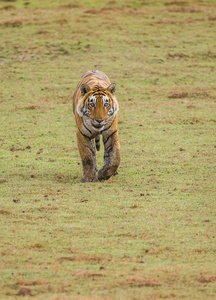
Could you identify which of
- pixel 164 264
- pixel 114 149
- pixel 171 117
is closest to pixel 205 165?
pixel 114 149

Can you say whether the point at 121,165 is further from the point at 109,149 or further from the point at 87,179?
the point at 87,179

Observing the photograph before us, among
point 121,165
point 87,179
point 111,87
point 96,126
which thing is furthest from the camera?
point 121,165

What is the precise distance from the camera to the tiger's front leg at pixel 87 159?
314 inches

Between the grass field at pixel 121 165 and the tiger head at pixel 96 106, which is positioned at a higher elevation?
the tiger head at pixel 96 106

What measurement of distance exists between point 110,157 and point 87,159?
31 centimetres

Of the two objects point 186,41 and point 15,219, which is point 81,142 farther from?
point 186,41

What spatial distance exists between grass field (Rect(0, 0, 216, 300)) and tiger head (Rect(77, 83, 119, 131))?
32.2 inches

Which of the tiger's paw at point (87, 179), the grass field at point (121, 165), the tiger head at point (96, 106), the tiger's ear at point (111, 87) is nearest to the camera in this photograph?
the grass field at point (121, 165)

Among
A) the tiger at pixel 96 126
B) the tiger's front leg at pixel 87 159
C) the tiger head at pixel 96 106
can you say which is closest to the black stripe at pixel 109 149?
the tiger at pixel 96 126

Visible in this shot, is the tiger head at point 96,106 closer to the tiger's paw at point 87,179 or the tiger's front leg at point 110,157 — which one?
the tiger's front leg at point 110,157

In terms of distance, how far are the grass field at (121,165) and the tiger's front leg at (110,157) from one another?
0.47 ft

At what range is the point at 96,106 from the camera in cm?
777

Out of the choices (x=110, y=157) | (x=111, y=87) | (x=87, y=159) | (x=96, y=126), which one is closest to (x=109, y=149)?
(x=110, y=157)

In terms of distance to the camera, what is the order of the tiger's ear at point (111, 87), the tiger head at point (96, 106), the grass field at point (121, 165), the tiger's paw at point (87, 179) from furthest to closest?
1. the tiger's ear at point (111, 87)
2. the tiger's paw at point (87, 179)
3. the tiger head at point (96, 106)
4. the grass field at point (121, 165)
